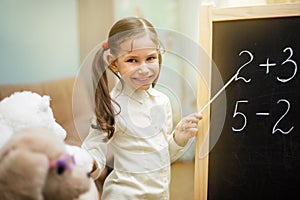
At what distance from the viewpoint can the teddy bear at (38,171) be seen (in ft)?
1.90

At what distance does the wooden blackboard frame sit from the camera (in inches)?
39.9

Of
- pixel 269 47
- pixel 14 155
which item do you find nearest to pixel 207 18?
pixel 269 47

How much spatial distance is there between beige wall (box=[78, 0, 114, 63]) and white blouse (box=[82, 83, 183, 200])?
0.79 meters

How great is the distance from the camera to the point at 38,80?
4.98ft

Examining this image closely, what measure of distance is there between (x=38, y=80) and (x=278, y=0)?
3.87 feet

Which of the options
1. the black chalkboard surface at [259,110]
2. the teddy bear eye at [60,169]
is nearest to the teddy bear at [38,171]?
the teddy bear eye at [60,169]

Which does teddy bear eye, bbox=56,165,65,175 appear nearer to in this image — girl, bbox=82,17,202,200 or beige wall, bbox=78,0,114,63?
girl, bbox=82,17,202,200

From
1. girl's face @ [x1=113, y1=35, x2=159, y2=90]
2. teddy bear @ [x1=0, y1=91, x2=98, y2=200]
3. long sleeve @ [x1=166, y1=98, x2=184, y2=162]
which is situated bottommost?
long sleeve @ [x1=166, y1=98, x2=184, y2=162]

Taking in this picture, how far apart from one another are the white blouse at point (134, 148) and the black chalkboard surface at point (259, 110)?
0.19 m

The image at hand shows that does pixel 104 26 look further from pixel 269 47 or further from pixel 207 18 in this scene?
pixel 269 47

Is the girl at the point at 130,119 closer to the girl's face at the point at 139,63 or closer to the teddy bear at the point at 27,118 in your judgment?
the girl's face at the point at 139,63

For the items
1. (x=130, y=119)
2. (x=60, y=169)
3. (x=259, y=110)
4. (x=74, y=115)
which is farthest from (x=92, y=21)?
(x=60, y=169)

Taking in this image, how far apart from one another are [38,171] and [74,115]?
1.83 feet

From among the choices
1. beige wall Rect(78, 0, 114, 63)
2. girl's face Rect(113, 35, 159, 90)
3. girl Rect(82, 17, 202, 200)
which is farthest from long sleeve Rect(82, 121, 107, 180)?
beige wall Rect(78, 0, 114, 63)
